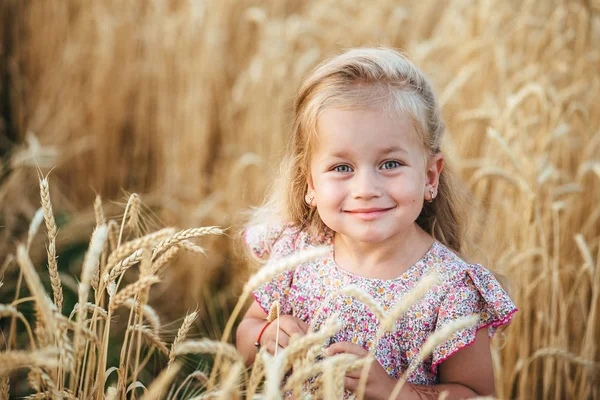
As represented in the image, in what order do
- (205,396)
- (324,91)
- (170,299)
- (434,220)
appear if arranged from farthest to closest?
1. (170,299)
2. (434,220)
3. (324,91)
4. (205,396)

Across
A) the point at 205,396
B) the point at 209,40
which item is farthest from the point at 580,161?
the point at 205,396

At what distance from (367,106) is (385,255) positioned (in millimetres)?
364

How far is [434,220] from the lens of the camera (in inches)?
62.6

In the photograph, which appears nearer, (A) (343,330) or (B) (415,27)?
(A) (343,330)

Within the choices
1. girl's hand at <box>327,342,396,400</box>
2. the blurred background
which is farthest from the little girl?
the blurred background

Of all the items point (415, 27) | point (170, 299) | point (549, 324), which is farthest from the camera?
point (415, 27)

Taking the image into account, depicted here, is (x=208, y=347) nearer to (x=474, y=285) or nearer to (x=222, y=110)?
(x=474, y=285)

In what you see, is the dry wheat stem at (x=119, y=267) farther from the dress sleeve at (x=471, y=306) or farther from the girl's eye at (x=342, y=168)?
the dress sleeve at (x=471, y=306)

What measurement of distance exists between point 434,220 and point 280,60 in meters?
1.57

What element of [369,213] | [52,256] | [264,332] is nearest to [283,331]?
[264,332]

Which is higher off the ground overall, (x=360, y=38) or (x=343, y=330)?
(x=360, y=38)

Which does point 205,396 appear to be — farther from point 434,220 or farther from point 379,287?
point 434,220

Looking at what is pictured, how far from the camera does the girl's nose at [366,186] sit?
1296mm

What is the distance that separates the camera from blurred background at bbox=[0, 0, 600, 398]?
7.95 ft
